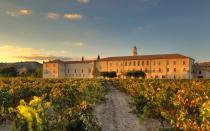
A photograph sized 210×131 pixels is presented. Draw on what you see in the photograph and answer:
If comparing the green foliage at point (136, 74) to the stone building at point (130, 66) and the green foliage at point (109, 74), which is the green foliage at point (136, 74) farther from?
the green foliage at point (109, 74)

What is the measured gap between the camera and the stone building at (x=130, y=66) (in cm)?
10638

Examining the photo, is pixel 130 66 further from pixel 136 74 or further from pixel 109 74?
pixel 136 74

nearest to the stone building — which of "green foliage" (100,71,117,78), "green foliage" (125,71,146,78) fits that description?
"green foliage" (100,71,117,78)

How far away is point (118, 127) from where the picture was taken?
47.6 feet

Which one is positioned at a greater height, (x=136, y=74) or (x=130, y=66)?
(x=130, y=66)

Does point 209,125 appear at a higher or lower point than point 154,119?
higher

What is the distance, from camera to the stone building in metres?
106

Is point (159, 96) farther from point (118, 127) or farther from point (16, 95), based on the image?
point (16, 95)

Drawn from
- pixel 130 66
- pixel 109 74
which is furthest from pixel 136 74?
pixel 130 66

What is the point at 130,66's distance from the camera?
11469 cm

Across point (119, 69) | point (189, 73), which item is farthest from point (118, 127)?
point (119, 69)

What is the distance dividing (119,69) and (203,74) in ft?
86.8

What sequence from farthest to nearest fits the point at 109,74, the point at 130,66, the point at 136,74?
the point at 130,66 → the point at 109,74 → the point at 136,74

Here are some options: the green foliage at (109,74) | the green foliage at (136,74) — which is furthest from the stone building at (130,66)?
the green foliage at (136,74)
